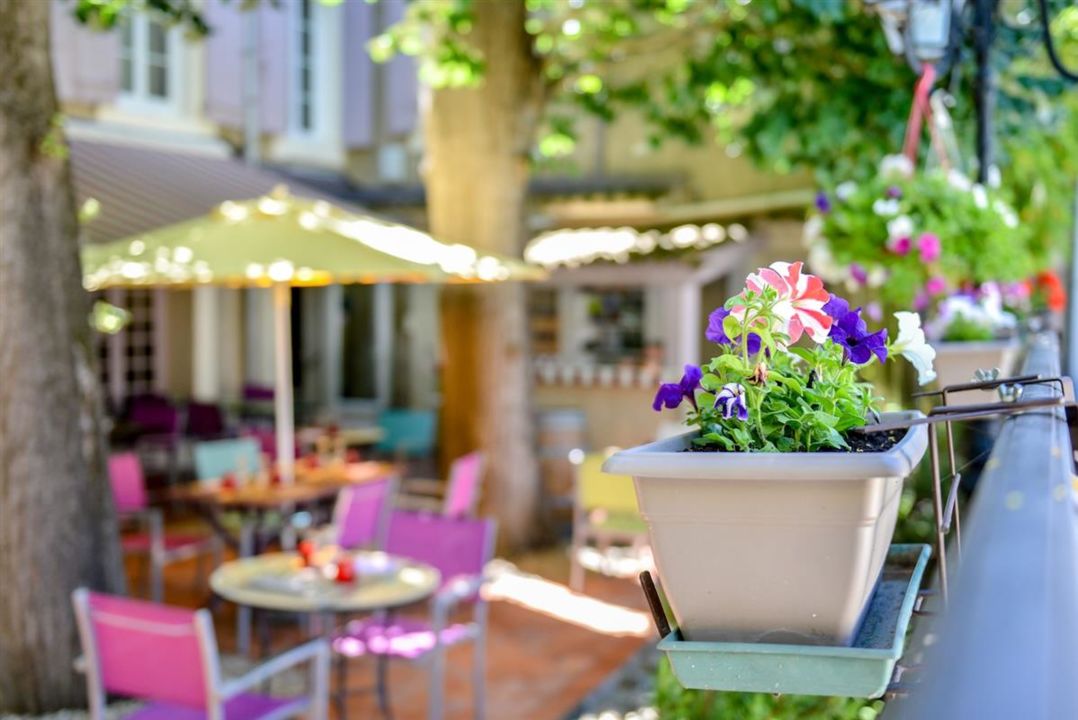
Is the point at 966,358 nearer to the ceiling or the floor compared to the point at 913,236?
nearer to the floor

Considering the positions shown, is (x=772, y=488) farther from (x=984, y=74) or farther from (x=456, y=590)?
(x=456, y=590)

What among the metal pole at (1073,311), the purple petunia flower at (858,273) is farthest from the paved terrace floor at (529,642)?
the metal pole at (1073,311)

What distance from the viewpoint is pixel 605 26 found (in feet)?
26.7

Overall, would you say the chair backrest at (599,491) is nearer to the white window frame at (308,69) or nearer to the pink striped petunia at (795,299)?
the pink striped petunia at (795,299)

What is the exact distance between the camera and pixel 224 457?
793cm

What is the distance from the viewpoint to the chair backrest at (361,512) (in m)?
6.27

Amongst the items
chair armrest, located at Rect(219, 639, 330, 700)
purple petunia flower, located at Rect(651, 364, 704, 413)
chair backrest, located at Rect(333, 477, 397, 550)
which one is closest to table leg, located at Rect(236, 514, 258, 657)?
chair backrest, located at Rect(333, 477, 397, 550)

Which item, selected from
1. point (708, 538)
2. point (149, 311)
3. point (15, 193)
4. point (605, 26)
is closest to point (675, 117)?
point (605, 26)

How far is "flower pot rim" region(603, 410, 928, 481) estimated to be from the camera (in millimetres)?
1075

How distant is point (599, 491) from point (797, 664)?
23.0 feet

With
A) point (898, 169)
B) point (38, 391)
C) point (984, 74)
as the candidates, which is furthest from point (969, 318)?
point (38, 391)

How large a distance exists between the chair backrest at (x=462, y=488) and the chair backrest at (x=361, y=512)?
52 centimetres

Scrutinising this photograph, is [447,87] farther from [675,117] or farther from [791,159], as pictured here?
[791,159]

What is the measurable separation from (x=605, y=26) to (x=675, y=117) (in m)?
0.90
